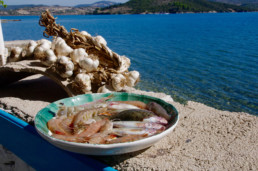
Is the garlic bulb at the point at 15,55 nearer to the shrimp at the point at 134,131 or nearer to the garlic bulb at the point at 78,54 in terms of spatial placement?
the garlic bulb at the point at 78,54

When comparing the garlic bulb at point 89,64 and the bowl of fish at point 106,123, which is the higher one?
the garlic bulb at point 89,64

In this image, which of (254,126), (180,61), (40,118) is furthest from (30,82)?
(180,61)

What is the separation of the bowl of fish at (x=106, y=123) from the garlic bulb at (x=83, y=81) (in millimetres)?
639

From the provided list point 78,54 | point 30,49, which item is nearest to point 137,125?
point 78,54

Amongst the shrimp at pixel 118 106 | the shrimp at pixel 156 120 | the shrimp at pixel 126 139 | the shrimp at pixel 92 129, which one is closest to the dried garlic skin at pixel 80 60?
the shrimp at pixel 118 106

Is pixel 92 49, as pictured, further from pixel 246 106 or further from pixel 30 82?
pixel 246 106

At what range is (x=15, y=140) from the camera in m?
2.15

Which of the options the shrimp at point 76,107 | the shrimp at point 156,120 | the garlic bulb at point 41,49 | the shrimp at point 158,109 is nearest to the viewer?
the shrimp at point 156,120

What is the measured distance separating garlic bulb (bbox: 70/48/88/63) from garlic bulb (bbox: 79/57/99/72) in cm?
11

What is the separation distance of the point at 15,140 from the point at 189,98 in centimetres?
516

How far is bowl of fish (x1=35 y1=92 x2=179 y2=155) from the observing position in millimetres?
1328

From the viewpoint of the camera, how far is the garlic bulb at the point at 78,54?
2.85 m

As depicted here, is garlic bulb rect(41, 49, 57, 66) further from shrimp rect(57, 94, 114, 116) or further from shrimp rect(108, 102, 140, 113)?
shrimp rect(108, 102, 140, 113)

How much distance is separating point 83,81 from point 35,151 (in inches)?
38.0
